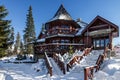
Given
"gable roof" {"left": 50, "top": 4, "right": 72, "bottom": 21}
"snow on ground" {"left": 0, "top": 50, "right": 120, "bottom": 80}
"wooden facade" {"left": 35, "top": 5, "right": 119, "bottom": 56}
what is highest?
"gable roof" {"left": 50, "top": 4, "right": 72, "bottom": 21}

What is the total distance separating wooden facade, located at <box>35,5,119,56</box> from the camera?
2746 centimetres

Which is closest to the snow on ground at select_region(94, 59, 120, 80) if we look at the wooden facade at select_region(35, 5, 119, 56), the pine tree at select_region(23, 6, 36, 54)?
the wooden facade at select_region(35, 5, 119, 56)

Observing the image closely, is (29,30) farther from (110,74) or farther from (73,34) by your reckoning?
(110,74)

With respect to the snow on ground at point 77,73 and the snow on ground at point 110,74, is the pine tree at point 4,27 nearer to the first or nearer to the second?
the snow on ground at point 77,73

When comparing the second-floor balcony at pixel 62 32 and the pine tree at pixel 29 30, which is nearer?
the second-floor balcony at pixel 62 32

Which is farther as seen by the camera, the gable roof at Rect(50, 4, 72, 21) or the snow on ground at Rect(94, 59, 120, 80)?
the gable roof at Rect(50, 4, 72, 21)

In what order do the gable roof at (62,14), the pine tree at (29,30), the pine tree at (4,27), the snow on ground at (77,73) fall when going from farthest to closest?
the pine tree at (29,30), the gable roof at (62,14), the pine tree at (4,27), the snow on ground at (77,73)

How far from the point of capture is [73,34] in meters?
33.1

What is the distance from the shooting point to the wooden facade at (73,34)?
27461mm

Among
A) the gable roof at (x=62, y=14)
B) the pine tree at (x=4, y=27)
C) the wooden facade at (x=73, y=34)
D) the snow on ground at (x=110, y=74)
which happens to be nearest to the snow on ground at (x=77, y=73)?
the snow on ground at (x=110, y=74)

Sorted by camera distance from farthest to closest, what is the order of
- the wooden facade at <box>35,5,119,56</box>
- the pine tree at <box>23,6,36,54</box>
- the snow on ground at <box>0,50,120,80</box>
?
the pine tree at <box>23,6,36,54</box>, the wooden facade at <box>35,5,119,56</box>, the snow on ground at <box>0,50,120,80</box>

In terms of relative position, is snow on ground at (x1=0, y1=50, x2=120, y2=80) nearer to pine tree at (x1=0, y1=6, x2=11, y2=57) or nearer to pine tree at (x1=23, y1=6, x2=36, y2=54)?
pine tree at (x1=0, y1=6, x2=11, y2=57)

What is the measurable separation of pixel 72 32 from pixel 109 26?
8.21 meters

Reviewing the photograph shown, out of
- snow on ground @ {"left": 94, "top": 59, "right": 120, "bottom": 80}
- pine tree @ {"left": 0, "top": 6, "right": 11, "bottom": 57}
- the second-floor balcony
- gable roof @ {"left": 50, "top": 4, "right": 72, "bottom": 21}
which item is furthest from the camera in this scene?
gable roof @ {"left": 50, "top": 4, "right": 72, "bottom": 21}
